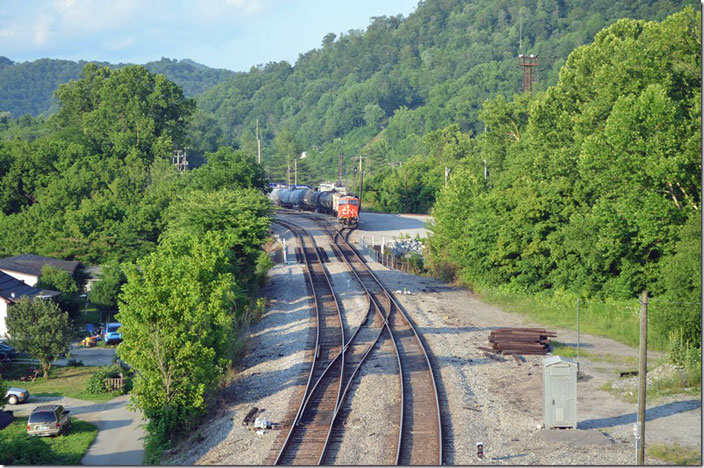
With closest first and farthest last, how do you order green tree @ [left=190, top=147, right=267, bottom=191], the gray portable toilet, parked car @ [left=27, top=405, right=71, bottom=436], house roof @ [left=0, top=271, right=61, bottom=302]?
the gray portable toilet
parked car @ [left=27, top=405, right=71, bottom=436]
house roof @ [left=0, top=271, right=61, bottom=302]
green tree @ [left=190, top=147, right=267, bottom=191]

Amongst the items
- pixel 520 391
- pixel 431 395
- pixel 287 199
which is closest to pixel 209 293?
pixel 431 395

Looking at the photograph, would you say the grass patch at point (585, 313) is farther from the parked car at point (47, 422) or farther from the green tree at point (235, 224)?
the parked car at point (47, 422)

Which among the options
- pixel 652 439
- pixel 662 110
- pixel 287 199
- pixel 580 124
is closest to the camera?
pixel 652 439

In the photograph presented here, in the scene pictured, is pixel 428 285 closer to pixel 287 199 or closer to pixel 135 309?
pixel 135 309

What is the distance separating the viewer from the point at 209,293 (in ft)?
95.1

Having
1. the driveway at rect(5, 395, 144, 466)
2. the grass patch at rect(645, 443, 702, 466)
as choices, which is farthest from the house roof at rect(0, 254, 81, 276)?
the grass patch at rect(645, 443, 702, 466)

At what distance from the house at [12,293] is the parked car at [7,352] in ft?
6.37

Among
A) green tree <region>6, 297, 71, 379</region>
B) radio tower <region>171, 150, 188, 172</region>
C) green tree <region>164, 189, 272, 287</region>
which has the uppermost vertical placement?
radio tower <region>171, 150, 188, 172</region>

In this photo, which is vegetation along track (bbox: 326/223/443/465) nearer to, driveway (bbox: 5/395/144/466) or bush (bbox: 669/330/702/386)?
bush (bbox: 669/330/702/386)

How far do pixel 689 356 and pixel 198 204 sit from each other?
26.6m

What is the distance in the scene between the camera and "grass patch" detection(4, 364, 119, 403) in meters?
35.5

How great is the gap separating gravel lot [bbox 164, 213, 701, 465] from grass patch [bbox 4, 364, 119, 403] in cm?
811

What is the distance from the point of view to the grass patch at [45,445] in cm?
2288

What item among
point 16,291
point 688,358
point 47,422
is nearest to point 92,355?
point 16,291
